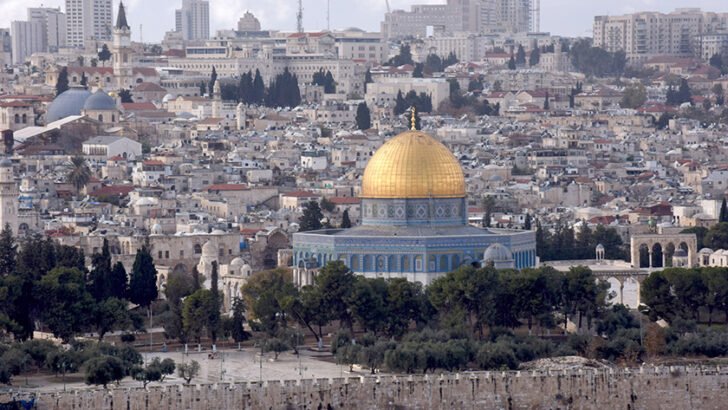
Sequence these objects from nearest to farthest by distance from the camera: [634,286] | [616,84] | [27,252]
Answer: [27,252] < [634,286] < [616,84]

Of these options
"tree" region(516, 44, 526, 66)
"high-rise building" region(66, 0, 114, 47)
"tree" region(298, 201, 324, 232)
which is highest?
"high-rise building" region(66, 0, 114, 47)

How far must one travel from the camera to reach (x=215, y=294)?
5272 cm

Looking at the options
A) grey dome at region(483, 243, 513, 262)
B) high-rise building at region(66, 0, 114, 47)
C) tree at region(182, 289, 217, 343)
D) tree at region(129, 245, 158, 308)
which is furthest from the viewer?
high-rise building at region(66, 0, 114, 47)

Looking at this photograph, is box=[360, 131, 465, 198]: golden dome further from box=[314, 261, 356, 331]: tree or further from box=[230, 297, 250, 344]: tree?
box=[230, 297, 250, 344]: tree

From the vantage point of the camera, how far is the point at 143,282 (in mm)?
56844

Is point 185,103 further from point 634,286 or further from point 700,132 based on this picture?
point 634,286

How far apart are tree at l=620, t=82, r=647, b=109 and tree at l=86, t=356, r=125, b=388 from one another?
84.2 m

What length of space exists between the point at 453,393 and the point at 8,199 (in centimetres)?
2847

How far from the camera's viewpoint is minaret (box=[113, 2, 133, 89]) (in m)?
120

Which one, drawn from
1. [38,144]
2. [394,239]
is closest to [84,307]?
[394,239]

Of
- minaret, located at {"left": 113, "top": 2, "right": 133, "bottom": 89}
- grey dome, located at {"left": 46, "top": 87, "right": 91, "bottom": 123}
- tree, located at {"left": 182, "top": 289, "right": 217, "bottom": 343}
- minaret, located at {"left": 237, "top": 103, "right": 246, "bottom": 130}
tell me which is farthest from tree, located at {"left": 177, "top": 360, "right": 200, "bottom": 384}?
minaret, located at {"left": 113, "top": 2, "right": 133, "bottom": 89}

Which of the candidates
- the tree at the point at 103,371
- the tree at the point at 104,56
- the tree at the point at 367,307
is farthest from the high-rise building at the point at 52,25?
the tree at the point at 103,371

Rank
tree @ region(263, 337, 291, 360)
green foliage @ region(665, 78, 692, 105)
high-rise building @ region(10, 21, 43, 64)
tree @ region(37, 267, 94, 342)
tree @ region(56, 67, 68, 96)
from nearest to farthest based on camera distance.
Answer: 1. tree @ region(263, 337, 291, 360)
2. tree @ region(37, 267, 94, 342)
3. tree @ region(56, 67, 68, 96)
4. green foliage @ region(665, 78, 692, 105)
5. high-rise building @ region(10, 21, 43, 64)

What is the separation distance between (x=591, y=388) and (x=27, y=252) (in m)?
17.5
